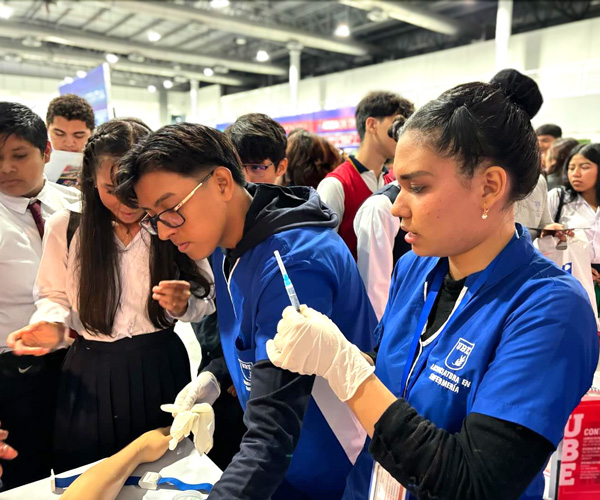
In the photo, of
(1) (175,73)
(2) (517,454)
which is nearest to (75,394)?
(2) (517,454)

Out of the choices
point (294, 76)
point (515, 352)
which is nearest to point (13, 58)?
point (294, 76)

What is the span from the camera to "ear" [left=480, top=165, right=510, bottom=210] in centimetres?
84

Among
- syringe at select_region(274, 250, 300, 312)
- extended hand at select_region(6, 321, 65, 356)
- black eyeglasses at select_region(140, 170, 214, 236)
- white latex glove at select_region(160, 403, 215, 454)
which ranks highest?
black eyeglasses at select_region(140, 170, 214, 236)

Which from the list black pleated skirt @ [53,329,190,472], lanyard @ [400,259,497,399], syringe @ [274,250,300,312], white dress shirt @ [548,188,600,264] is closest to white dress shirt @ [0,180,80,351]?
black pleated skirt @ [53,329,190,472]

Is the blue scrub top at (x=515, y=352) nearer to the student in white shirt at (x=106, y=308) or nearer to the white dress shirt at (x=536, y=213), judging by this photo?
the student in white shirt at (x=106, y=308)

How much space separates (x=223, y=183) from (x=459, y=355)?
678mm

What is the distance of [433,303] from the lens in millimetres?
981

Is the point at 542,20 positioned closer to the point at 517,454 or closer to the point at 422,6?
the point at 422,6

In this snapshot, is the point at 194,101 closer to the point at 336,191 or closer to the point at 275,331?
the point at 336,191

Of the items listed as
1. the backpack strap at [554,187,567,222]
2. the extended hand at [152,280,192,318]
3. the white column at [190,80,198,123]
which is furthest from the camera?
the white column at [190,80,198,123]

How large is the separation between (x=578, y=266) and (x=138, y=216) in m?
2.23

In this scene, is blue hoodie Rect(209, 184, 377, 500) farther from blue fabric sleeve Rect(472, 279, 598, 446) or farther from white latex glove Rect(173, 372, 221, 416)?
blue fabric sleeve Rect(472, 279, 598, 446)

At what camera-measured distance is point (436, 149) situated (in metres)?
0.86

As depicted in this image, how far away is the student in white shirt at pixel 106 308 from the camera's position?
1487 millimetres
